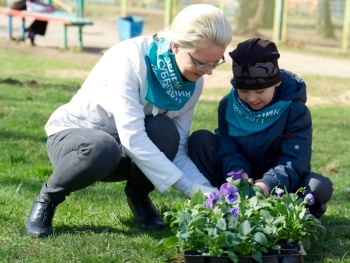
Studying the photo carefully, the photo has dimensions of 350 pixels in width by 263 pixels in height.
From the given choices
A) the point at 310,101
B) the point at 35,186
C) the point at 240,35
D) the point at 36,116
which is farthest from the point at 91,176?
the point at 240,35

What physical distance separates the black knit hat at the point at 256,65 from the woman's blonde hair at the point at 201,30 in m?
0.28

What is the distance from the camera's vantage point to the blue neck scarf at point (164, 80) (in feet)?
11.5

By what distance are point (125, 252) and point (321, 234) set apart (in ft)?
3.38

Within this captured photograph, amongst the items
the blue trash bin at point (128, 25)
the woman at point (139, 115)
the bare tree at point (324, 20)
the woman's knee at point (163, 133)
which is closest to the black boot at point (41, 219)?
the woman at point (139, 115)

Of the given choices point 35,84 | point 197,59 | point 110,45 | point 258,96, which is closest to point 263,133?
point 258,96

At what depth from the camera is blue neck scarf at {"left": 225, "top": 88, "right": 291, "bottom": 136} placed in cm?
376

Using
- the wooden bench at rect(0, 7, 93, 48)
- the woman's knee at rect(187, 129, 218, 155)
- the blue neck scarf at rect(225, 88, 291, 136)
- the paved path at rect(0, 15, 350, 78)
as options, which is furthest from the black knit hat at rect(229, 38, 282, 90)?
the wooden bench at rect(0, 7, 93, 48)

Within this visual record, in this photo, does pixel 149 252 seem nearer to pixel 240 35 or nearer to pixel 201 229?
pixel 201 229

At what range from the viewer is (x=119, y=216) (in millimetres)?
4027

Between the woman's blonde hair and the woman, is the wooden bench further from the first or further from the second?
the woman's blonde hair

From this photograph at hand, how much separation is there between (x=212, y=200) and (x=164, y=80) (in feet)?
2.38

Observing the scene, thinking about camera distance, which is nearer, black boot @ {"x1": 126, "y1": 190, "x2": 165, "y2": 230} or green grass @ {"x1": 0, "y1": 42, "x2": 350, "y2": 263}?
green grass @ {"x1": 0, "y1": 42, "x2": 350, "y2": 263}

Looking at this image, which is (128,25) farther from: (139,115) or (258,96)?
(139,115)

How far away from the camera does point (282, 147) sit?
3781 mm
